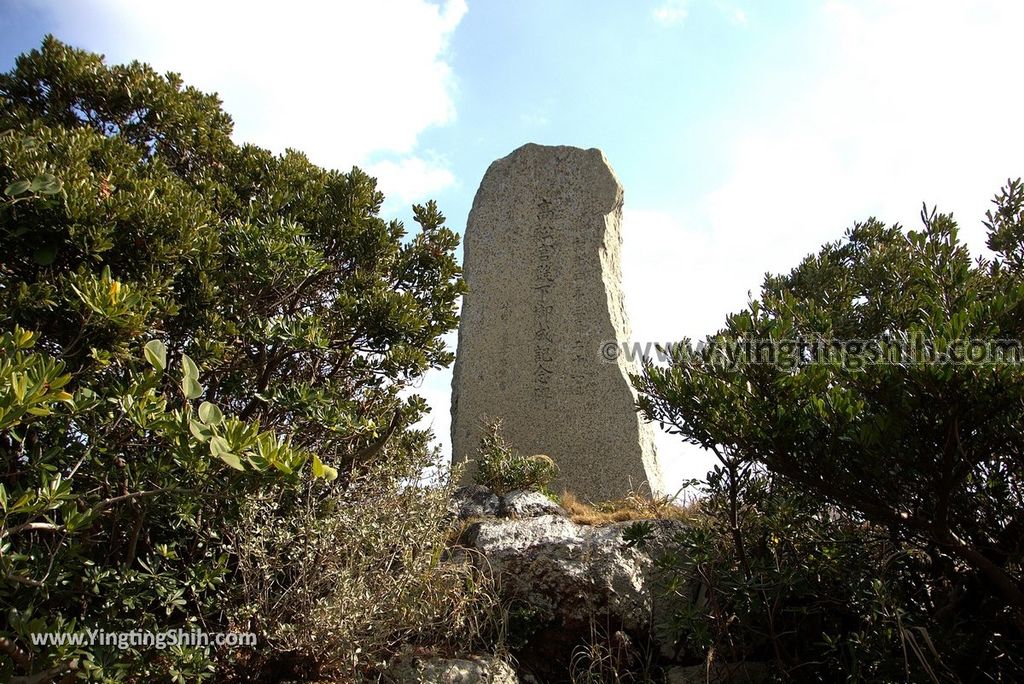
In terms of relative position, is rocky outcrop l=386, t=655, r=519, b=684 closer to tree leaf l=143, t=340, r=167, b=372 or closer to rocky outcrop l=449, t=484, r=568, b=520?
rocky outcrop l=449, t=484, r=568, b=520

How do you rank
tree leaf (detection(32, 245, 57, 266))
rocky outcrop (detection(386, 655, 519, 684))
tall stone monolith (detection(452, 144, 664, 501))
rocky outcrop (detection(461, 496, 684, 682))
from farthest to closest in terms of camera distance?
tall stone monolith (detection(452, 144, 664, 501)) < rocky outcrop (detection(461, 496, 684, 682)) < rocky outcrop (detection(386, 655, 519, 684)) < tree leaf (detection(32, 245, 57, 266))

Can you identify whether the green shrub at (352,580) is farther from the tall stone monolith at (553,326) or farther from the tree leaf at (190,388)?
the tall stone monolith at (553,326)

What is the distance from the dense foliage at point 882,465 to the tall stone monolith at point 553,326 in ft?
8.82

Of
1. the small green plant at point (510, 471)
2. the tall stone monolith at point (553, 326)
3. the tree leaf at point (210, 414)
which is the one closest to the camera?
the tree leaf at point (210, 414)

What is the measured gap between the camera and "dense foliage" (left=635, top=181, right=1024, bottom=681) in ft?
7.43

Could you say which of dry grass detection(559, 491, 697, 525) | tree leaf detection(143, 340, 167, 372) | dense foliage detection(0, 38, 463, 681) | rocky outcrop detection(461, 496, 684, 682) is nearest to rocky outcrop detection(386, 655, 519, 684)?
rocky outcrop detection(461, 496, 684, 682)

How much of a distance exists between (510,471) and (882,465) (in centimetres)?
304

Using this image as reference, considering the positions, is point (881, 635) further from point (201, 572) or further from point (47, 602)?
point (47, 602)

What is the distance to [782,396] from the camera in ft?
8.66

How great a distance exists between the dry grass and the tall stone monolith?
0.59 m

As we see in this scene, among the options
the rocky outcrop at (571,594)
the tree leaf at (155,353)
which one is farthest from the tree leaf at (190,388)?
the rocky outcrop at (571,594)

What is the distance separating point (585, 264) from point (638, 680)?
12.9 ft

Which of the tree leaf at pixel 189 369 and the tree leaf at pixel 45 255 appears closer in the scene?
the tree leaf at pixel 189 369

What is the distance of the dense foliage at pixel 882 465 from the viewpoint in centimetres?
226
